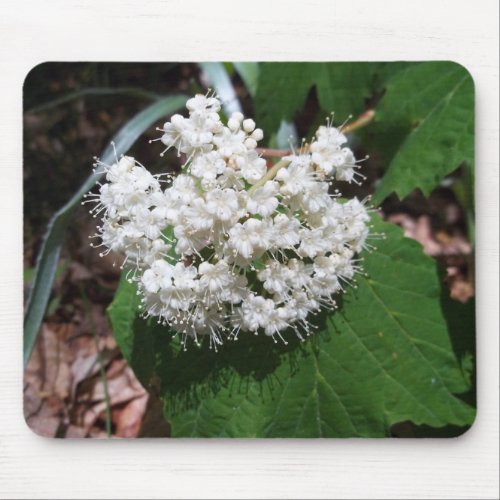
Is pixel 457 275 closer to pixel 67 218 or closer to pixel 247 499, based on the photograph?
pixel 247 499

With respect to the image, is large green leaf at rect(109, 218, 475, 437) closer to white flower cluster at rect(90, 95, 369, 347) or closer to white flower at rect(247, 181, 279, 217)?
white flower cluster at rect(90, 95, 369, 347)

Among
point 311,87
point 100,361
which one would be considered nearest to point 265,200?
point 311,87

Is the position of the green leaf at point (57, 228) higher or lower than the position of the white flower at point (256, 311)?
higher

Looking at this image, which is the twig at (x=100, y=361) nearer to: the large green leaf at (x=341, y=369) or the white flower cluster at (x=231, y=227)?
the large green leaf at (x=341, y=369)

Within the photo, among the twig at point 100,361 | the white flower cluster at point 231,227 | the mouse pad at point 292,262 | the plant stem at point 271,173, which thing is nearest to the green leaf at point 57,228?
the mouse pad at point 292,262

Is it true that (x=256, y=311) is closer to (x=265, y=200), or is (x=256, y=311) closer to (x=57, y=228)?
(x=265, y=200)

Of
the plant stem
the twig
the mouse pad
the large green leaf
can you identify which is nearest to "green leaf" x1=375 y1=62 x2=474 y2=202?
the mouse pad

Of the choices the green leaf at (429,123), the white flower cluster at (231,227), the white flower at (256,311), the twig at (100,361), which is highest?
the green leaf at (429,123)

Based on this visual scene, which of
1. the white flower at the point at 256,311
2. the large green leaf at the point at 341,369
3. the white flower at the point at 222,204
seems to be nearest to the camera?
the white flower at the point at 222,204
